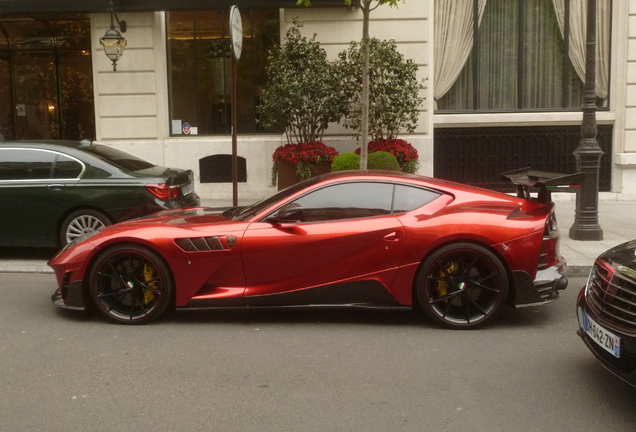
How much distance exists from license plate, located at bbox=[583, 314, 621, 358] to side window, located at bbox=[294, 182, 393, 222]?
2050 millimetres

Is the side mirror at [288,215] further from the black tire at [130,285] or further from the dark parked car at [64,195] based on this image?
the dark parked car at [64,195]

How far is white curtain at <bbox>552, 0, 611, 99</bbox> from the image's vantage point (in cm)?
1469

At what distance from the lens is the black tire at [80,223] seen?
8.91 meters

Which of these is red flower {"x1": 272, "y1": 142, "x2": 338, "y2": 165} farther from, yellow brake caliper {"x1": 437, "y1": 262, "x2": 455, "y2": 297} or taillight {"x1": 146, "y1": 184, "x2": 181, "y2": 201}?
yellow brake caliper {"x1": 437, "y1": 262, "x2": 455, "y2": 297}

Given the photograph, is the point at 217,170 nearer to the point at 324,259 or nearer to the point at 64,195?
the point at 64,195

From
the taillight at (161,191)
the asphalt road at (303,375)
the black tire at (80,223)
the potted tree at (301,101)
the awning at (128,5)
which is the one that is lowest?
the asphalt road at (303,375)

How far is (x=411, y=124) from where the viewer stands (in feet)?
47.4

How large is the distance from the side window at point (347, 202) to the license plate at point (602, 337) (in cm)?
205

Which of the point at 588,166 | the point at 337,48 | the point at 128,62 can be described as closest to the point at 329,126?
the point at 337,48

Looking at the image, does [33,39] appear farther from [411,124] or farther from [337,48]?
[411,124]

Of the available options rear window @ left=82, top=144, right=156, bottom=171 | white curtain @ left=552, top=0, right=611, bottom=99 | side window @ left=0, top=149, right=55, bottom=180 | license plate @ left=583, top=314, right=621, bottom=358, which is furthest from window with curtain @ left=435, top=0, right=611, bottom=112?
license plate @ left=583, top=314, right=621, bottom=358

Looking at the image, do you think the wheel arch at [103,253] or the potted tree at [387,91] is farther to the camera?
the potted tree at [387,91]

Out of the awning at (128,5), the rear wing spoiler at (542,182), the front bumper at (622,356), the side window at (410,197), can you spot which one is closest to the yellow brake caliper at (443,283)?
the side window at (410,197)

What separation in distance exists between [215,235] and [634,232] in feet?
23.6
